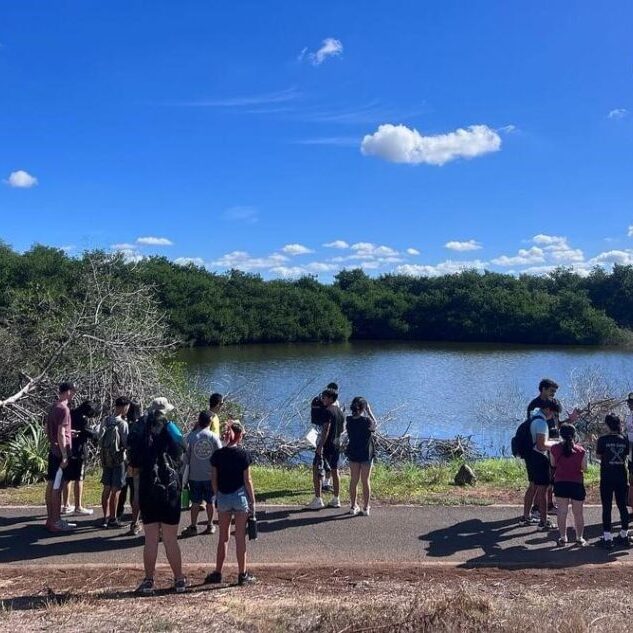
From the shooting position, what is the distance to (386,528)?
26.3 ft

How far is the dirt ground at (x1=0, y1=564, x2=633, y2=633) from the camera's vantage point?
5.02 m

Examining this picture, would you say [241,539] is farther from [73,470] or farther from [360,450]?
[73,470]

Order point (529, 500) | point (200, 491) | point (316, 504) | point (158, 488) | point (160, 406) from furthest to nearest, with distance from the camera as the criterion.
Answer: point (316, 504) < point (529, 500) < point (200, 491) < point (160, 406) < point (158, 488)

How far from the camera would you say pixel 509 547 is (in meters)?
7.50

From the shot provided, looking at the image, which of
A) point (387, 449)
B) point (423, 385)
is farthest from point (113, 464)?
point (423, 385)

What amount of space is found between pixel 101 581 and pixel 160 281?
165 ft

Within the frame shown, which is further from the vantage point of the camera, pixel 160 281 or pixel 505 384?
pixel 160 281

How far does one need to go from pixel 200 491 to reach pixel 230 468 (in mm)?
1458

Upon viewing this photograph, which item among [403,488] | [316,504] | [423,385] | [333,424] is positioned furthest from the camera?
[423,385]

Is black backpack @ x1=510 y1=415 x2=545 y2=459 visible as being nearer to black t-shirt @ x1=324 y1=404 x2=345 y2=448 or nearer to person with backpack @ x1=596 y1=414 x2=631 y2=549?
person with backpack @ x1=596 y1=414 x2=631 y2=549

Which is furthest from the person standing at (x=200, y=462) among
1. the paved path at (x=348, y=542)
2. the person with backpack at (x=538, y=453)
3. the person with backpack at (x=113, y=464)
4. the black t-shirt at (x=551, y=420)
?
the black t-shirt at (x=551, y=420)

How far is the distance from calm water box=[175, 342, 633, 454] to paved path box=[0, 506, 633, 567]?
29.4 feet

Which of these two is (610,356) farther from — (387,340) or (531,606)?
(531,606)

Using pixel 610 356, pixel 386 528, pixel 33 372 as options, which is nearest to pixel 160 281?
pixel 610 356
